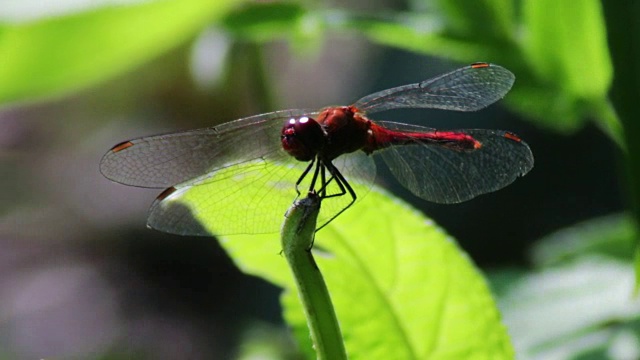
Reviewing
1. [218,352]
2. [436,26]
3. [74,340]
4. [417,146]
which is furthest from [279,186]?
[74,340]

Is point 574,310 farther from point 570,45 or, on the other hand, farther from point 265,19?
point 265,19

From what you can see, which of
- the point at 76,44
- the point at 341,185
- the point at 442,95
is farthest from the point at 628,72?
the point at 76,44

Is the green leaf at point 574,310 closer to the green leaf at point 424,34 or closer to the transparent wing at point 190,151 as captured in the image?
the green leaf at point 424,34

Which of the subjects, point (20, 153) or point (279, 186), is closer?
point (279, 186)

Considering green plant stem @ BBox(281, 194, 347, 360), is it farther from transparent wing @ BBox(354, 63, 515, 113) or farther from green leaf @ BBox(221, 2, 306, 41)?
green leaf @ BBox(221, 2, 306, 41)

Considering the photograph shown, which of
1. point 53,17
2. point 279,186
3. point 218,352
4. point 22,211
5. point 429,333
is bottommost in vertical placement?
point 218,352

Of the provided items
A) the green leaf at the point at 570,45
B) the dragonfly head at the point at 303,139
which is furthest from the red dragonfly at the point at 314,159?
the green leaf at the point at 570,45

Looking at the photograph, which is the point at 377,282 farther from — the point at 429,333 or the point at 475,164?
the point at 475,164
